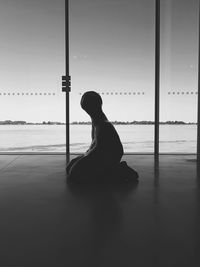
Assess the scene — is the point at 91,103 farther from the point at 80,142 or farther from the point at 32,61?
the point at 80,142

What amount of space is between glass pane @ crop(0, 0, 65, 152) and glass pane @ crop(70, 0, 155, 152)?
0.32 m

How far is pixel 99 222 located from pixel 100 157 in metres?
1.18

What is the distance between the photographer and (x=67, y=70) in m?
4.77

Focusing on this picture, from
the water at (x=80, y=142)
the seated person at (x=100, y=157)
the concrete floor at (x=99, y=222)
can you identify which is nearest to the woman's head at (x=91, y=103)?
the seated person at (x=100, y=157)

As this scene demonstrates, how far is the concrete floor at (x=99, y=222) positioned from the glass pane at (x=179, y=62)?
217 cm

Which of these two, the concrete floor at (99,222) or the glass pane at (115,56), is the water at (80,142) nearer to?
the glass pane at (115,56)

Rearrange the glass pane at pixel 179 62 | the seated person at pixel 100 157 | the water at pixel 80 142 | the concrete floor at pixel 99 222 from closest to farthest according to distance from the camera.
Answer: the concrete floor at pixel 99 222, the seated person at pixel 100 157, the glass pane at pixel 179 62, the water at pixel 80 142

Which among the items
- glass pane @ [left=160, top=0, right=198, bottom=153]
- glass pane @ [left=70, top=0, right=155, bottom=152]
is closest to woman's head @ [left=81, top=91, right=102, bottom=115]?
glass pane @ [left=70, top=0, right=155, bottom=152]

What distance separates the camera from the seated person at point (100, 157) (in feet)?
9.21

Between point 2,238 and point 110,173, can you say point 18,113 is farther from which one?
point 2,238

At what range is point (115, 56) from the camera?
16.9 feet

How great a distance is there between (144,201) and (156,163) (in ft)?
6.49

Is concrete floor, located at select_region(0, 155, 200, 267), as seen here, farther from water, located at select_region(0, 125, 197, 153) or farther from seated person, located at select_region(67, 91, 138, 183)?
water, located at select_region(0, 125, 197, 153)

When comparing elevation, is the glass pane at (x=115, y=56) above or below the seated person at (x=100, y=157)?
above
